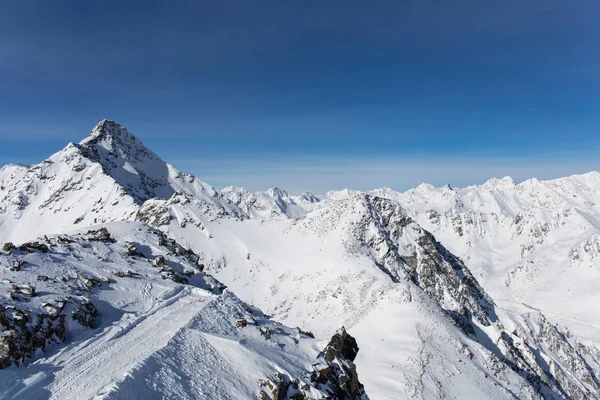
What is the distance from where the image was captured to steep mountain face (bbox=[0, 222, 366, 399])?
17.2 metres

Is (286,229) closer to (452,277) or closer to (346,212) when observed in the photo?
(346,212)

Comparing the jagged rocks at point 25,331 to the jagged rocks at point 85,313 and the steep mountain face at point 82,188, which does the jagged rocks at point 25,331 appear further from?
the steep mountain face at point 82,188

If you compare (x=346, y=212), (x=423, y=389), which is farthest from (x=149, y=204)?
(x=423, y=389)

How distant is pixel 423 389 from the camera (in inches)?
1652

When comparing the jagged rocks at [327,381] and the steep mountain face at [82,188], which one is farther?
the steep mountain face at [82,188]

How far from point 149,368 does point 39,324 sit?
25.0ft

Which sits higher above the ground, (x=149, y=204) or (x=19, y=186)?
(x=19, y=186)

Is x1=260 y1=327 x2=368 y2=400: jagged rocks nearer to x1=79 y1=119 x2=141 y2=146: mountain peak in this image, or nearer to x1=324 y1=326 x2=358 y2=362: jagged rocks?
x1=324 y1=326 x2=358 y2=362: jagged rocks

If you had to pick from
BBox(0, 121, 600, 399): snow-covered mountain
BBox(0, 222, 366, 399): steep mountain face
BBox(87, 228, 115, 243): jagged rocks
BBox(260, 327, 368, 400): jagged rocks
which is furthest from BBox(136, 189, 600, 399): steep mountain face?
BBox(87, 228, 115, 243): jagged rocks

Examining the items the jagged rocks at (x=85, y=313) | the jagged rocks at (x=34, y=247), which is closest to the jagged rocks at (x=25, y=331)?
the jagged rocks at (x=85, y=313)

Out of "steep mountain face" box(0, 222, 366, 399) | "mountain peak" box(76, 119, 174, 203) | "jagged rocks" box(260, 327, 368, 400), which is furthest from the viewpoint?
"mountain peak" box(76, 119, 174, 203)

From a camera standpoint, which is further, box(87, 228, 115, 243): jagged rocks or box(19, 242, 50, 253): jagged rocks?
box(87, 228, 115, 243): jagged rocks

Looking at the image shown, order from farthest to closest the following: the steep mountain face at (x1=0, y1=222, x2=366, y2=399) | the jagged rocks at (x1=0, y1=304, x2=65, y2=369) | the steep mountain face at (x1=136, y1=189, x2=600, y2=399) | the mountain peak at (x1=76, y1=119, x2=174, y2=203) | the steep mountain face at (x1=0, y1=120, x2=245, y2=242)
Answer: the mountain peak at (x1=76, y1=119, x2=174, y2=203) → the steep mountain face at (x1=0, y1=120, x2=245, y2=242) → the steep mountain face at (x1=136, y1=189, x2=600, y2=399) → the jagged rocks at (x1=0, y1=304, x2=65, y2=369) → the steep mountain face at (x1=0, y1=222, x2=366, y2=399)

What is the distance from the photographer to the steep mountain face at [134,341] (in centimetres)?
1717
